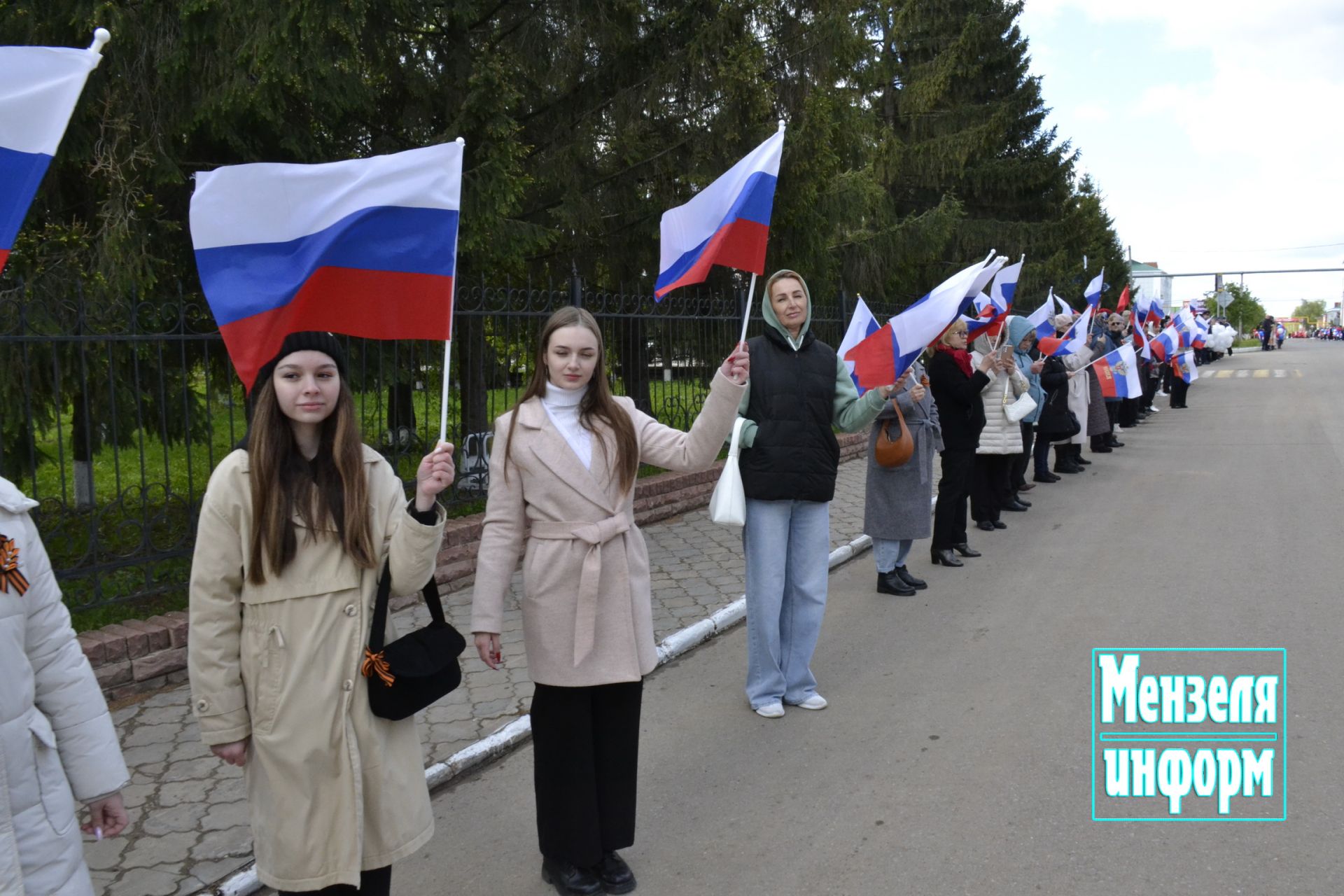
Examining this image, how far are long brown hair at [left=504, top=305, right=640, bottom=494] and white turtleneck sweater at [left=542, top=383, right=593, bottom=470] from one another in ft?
0.05

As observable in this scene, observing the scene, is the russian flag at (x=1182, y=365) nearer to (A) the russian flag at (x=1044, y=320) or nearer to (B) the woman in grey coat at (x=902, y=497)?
(A) the russian flag at (x=1044, y=320)

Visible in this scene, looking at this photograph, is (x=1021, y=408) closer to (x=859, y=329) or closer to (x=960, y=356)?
(x=960, y=356)

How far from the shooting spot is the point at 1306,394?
82.4 feet

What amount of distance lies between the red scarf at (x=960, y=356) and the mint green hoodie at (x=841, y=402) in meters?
2.71

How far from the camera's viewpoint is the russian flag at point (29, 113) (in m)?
2.26

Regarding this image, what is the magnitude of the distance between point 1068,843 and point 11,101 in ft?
12.2

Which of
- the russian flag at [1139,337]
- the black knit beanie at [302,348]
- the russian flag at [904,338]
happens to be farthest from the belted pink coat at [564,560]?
the russian flag at [1139,337]

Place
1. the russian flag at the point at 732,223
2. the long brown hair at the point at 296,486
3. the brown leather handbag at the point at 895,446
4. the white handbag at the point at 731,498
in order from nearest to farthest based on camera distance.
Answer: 1. the long brown hair at the point at 296,486
2. the russian flag at the point at 732,223
3. the white handbag at the point at 731,498
4. the brown leather handbag at the point at 895,446

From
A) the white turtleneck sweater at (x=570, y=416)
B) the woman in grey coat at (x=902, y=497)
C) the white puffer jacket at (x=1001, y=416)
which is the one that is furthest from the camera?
the white puffer jacket at (x=1001, y=416)

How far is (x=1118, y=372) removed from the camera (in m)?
14.2

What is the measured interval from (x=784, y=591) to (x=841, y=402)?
0.94 metres

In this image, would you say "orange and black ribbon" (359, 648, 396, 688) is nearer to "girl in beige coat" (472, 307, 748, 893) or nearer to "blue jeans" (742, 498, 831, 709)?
"girl in beige coat" (472, 307, 748, 893)

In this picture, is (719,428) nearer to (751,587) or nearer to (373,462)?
(373,462)

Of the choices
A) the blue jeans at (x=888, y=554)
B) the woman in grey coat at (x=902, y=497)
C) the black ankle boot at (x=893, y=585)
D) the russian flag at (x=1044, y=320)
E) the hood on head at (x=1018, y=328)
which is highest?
the russian flag at (x=1044, y=320)
